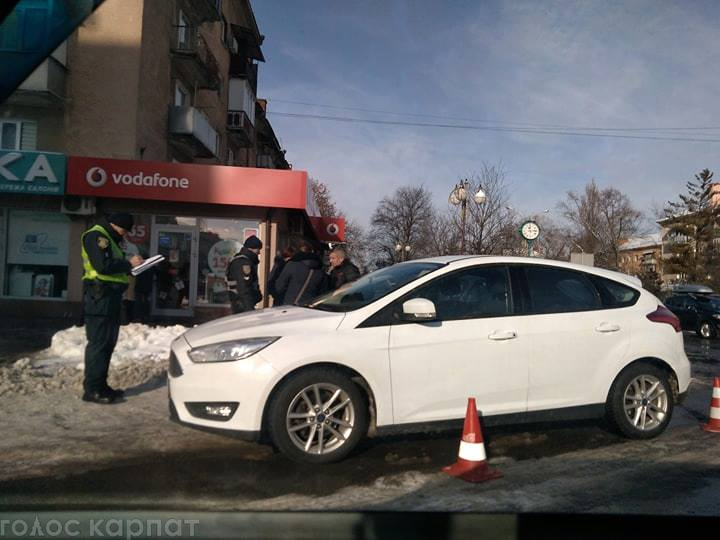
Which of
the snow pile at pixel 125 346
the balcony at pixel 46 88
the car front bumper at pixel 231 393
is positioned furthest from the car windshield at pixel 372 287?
the balcony at pixel 46 88

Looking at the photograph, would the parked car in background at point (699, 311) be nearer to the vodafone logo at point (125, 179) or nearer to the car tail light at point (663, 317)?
the car tail light at point (663, 317)

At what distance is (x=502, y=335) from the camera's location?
203 inches

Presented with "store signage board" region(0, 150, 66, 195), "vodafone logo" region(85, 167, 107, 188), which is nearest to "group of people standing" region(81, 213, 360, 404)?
"vodafone logo" region(85, 167, 107, 188)

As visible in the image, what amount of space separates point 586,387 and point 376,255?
5202 cm

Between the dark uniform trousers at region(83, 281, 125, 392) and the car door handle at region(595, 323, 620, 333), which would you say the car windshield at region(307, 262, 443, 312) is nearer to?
the car door handle at region(595, 323, 620, 333)

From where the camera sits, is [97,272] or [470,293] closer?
[470,293]

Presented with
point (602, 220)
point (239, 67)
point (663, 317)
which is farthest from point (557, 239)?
point (663, 317)

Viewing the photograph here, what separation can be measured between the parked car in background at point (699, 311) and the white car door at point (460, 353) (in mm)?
17560

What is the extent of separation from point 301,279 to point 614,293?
4163 mm

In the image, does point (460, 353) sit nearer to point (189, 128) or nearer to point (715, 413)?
point (715, 413)

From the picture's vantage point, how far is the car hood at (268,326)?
475 centimetres

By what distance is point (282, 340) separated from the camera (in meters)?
4.65

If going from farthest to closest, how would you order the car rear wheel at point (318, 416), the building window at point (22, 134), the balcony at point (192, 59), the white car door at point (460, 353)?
the balcony at point (192, 59), the building window at point (22, 134), the white car door at point (460, 353), the car rear wheel at point (318, 416)

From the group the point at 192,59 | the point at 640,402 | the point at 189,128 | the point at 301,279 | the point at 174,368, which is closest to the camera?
the point at 174,368
